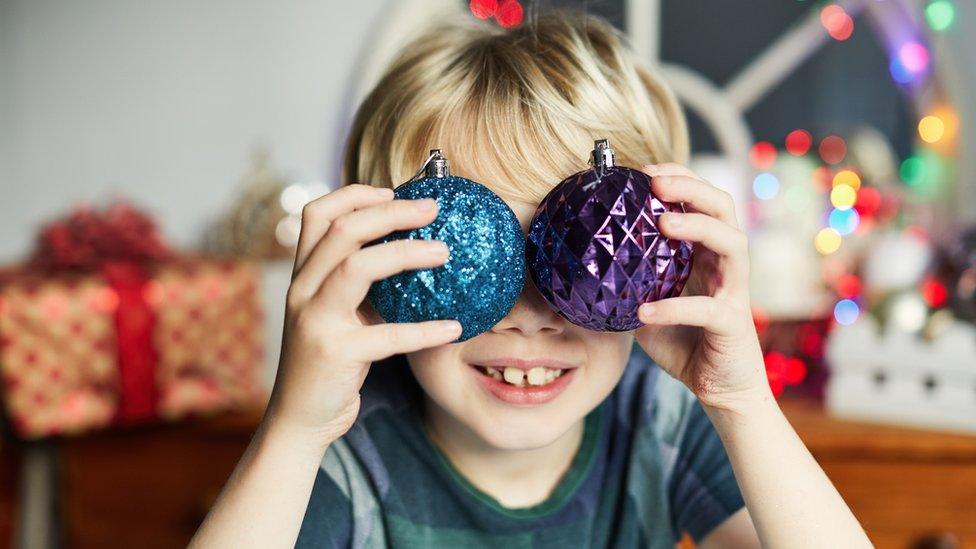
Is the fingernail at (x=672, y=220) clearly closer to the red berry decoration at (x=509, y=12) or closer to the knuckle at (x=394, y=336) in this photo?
the knuckle at (x=394, y=336)

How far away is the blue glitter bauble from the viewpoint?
54cm

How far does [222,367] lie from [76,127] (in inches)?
31.4

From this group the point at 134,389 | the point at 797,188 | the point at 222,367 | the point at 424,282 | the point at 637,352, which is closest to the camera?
the point at 424,282

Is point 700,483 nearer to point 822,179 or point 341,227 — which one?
point 341,227

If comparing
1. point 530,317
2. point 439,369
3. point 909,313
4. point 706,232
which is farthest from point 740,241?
point 909,313

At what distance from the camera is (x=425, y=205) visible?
53 centimetres

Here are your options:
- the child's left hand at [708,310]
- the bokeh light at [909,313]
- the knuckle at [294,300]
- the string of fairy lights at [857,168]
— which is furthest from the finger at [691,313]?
the string of fairy lights at [857,168]

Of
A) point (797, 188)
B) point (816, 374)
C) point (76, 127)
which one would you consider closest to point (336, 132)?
point (76, 127)

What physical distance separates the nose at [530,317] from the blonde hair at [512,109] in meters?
0.09

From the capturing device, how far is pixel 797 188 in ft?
5.55

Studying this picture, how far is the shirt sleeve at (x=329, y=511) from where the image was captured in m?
0.75

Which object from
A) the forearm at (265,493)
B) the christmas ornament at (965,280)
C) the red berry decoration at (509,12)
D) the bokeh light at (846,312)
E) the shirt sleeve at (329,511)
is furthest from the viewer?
the red berry decoration at (509,12)

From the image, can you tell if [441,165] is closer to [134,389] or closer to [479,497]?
[479,497]

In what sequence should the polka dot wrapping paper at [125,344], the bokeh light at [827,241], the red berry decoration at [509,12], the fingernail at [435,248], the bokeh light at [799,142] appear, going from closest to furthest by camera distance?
the fingernail at [435,248], the polka dot wrapping paper at [125,344], the bokeh light at [827,241], the red berry decoration at [509,12], the bokeh light at [799,142]
